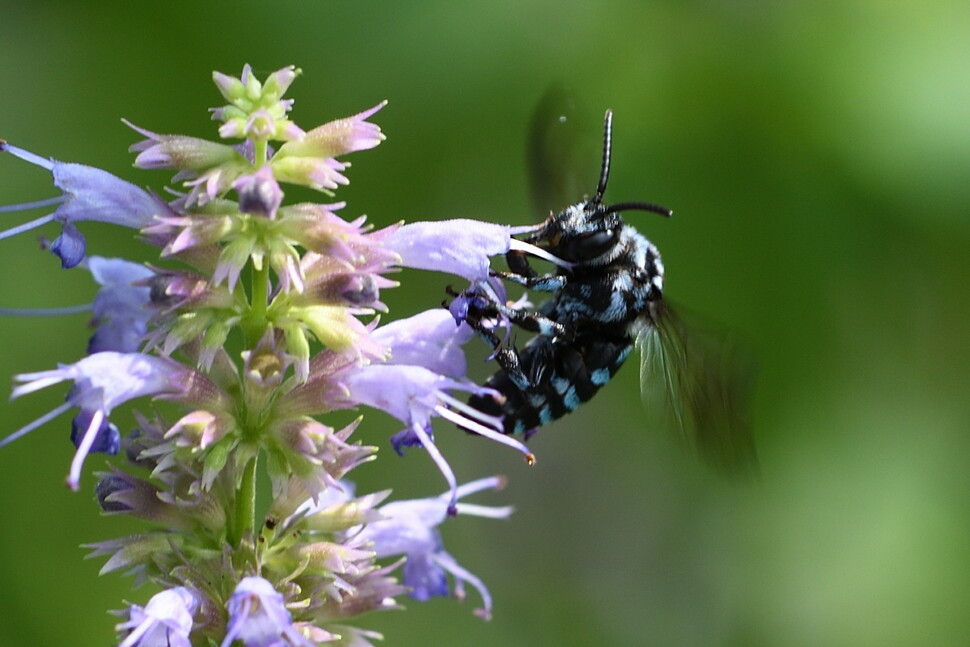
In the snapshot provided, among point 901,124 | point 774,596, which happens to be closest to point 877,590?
point 774,596

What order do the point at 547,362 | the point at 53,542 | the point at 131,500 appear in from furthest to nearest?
the point at 53,542, the point at 547,362, the point at 131,500

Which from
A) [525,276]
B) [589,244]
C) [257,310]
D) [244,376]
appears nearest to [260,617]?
[244,376]

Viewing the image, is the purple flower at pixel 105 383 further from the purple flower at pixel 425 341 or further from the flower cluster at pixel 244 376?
the purple flower at pixel 425 341

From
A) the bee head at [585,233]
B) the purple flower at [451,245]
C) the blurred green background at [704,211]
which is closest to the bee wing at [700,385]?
the bee head at [585,233]

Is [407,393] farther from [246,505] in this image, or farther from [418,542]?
[418,542]

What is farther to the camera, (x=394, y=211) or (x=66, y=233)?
(x=394, y=211)

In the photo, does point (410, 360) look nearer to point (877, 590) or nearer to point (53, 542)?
point (53, 542)
